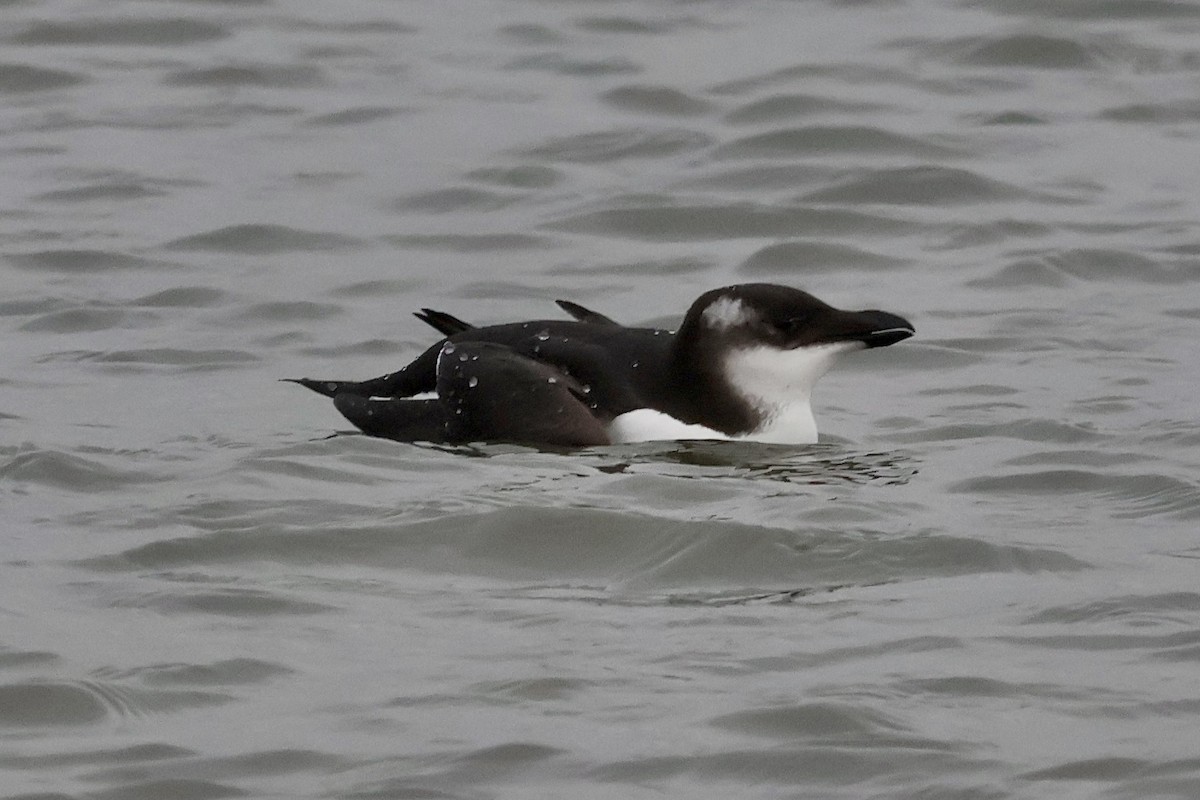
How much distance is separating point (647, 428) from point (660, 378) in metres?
0.18

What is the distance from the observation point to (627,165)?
12.2 m

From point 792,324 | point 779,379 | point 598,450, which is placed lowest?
point 598,450

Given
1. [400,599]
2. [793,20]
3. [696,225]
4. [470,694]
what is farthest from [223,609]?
[793,20]

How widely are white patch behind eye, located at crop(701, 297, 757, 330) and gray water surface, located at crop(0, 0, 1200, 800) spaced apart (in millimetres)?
374

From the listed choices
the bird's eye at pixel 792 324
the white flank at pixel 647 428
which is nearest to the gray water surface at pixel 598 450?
the white flank at pixel 647 428

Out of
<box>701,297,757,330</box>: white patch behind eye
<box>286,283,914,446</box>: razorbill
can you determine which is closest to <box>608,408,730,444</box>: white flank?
<box>286,283,914,446</box>: razorbill

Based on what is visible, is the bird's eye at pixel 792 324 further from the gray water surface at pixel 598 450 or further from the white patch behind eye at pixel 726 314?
the gray water surface at pixel 598 450

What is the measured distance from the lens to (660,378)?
299 inches

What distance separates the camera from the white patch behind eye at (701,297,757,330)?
761 cm

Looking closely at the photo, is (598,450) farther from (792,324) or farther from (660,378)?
(792,324)

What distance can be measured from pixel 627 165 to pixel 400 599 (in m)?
6.17

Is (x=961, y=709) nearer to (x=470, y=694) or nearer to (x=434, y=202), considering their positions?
(x=470, y=694)

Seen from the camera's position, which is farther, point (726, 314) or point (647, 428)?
point (726, 314)

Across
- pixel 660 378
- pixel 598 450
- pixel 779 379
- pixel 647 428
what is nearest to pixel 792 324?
pixel 779 379
